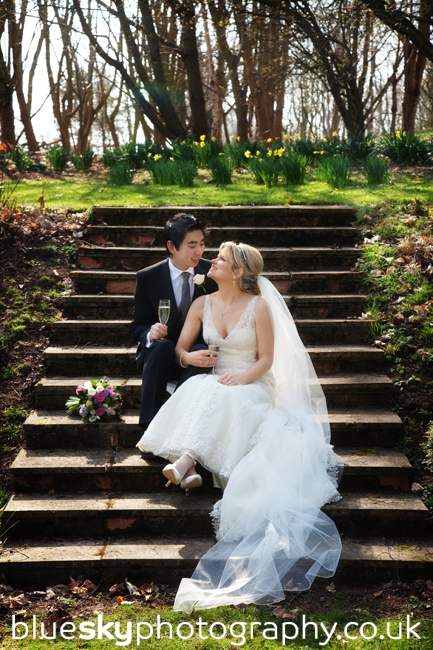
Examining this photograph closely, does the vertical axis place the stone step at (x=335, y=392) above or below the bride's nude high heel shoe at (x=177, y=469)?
above

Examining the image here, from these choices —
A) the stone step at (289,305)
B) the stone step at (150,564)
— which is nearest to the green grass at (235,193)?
the stone step at (289,305)

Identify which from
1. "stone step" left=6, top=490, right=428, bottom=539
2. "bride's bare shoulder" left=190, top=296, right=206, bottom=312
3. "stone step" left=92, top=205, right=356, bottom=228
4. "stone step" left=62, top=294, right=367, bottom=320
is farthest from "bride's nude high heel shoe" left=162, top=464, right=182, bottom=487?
"stone step" left=92, top=205, right=356, bottom=228

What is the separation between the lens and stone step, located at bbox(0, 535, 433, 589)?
3025 mm

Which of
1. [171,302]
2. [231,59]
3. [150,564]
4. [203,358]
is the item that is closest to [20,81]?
[231,59]

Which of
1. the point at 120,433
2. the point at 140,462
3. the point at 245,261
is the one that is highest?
the point at 245,261

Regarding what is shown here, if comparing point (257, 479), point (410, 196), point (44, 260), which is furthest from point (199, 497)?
point (410, 196)

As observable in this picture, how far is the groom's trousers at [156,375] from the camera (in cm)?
370

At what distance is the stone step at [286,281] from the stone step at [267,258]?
0.86ft

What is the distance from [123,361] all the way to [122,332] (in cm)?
38

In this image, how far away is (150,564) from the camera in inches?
120

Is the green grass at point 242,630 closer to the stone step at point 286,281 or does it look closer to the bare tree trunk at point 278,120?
the stone step at point 286,281

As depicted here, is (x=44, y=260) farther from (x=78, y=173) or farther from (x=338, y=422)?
(x=78, y=173)

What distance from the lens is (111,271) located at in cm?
559

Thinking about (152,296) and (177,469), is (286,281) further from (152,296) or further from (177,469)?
(177,469)
